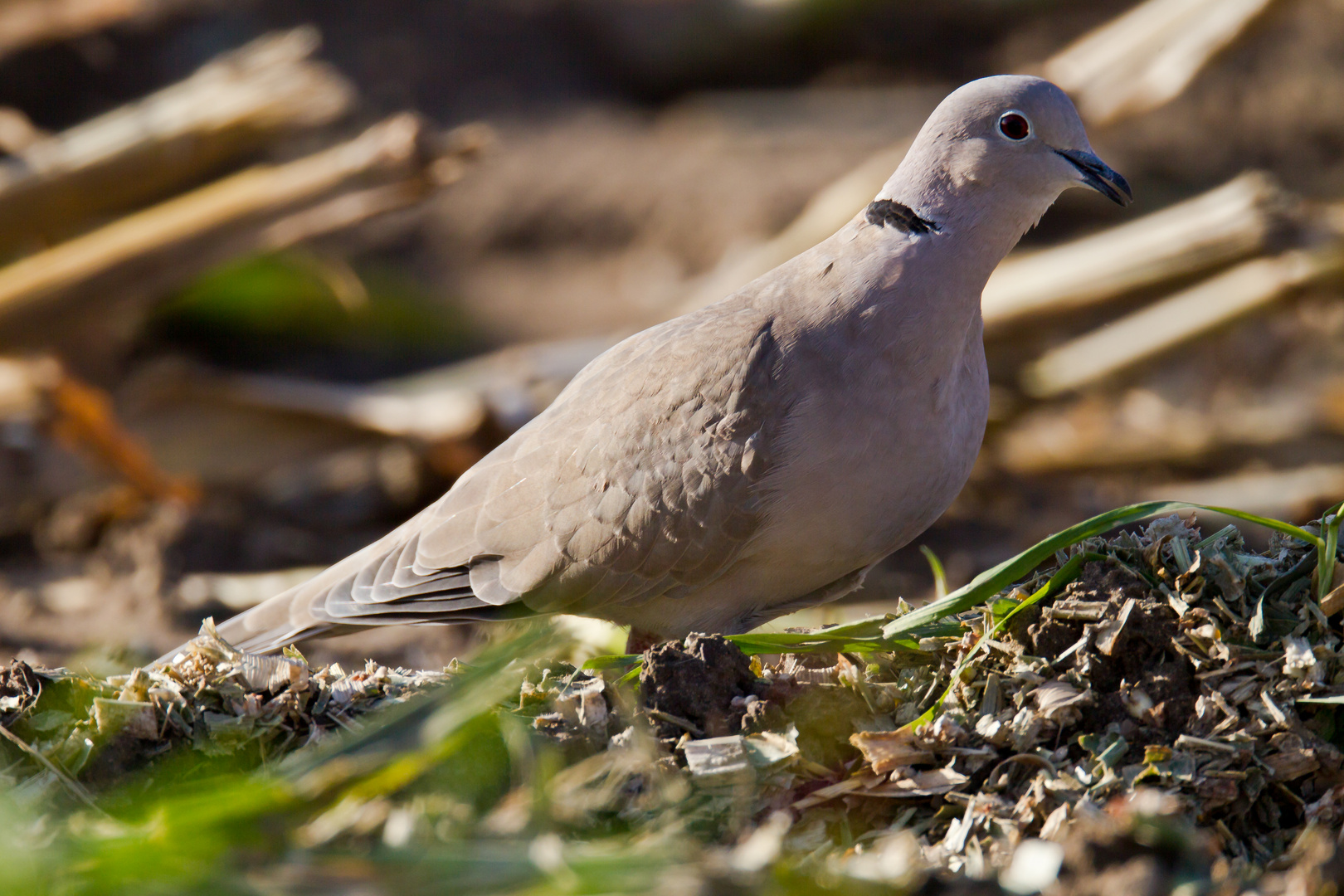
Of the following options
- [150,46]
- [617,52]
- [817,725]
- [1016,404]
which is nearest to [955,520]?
[1016,404]

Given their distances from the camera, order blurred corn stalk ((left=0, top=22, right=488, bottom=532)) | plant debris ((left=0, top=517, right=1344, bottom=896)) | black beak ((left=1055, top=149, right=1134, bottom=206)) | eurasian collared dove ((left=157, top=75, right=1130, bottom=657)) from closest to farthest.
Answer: plant debris ((left=0, top=517, right=1344, bottom=896)) → eurasian collared dove ((left=157, top=75, right=1130, bottom=657)) → black beak ((left=1055, top=149, right=1134, bottom=206)) → blurred corn stalk ((left=0, top=22, right=488, bottom=532))

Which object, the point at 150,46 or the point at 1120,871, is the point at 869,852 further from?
the point at 150,46

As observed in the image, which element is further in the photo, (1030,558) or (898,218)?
(898,218)

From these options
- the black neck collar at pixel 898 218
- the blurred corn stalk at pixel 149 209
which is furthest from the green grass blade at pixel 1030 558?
the blurred corn stalk at pixel 149 209

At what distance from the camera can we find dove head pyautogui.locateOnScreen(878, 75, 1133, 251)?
302 centimetres

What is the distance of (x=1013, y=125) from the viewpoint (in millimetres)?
3029

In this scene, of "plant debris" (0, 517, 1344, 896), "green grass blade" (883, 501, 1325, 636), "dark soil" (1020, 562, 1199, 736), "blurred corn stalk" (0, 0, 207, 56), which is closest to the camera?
"plant debris" (0, 517, 1344, 896)

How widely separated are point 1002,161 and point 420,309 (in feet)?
20.8

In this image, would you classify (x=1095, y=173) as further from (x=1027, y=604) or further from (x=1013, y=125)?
(x=1027, y=604)

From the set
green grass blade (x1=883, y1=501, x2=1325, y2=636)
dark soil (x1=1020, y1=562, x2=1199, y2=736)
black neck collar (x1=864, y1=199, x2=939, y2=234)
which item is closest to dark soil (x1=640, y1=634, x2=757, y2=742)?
green grass blade (x1=883, y1=501, x2=1325, y2=636)

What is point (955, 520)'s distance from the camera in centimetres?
623

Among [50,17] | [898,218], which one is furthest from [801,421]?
[50,17]

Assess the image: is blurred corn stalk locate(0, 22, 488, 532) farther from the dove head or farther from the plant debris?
the plant debris

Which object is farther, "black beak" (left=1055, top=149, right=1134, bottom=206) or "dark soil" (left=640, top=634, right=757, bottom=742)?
"black beak" (left=1055, top=149, right=1134, bottom=206)
